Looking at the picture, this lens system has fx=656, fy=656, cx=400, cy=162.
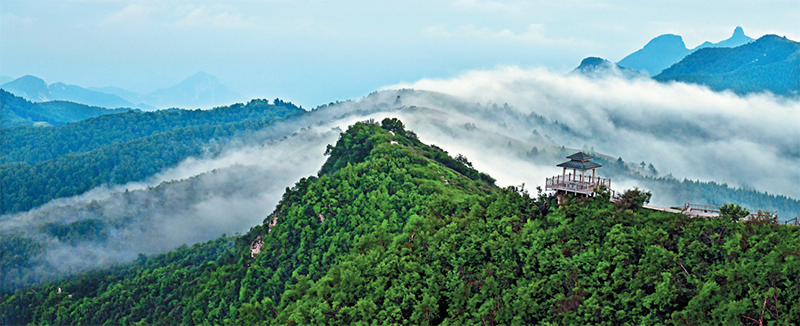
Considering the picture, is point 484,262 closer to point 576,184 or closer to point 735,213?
point 576,184

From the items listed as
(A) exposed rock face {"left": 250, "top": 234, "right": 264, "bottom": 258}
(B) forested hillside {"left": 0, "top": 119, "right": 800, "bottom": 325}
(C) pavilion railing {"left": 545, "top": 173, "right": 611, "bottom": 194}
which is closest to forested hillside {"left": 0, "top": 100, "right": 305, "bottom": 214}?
(B) forested hillside {"left": 0, "top": 119, "right": 800, "bottom": 325}

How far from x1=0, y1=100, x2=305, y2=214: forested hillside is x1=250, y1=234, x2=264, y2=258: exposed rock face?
4114 inches

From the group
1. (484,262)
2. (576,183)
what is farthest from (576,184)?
(484,262)

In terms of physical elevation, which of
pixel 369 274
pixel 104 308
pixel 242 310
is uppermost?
pixel 369 274

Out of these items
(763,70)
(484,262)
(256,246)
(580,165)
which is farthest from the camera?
(763,70)

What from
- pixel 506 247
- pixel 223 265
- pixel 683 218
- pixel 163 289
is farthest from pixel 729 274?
pixel 163 289

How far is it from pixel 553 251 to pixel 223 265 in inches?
1138

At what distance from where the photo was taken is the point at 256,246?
47.2 metres

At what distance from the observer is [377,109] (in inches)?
5522

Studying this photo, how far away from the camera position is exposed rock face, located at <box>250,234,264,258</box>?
46.7m

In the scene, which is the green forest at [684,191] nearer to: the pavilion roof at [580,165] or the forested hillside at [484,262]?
the forested hillside at [484,262]

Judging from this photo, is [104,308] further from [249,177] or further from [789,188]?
[789,188]

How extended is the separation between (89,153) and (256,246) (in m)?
120

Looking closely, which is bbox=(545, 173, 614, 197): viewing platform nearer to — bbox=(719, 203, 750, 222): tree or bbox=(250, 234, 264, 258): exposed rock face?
bbox=(719, 203, 750, 222): tree
